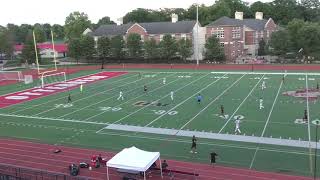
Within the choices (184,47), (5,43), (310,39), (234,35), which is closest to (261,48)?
(234,35)

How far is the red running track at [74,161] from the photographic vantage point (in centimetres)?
1789

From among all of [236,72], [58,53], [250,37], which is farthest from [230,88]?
[58,53]

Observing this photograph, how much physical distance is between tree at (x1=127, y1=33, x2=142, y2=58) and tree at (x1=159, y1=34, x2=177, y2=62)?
5046 mm

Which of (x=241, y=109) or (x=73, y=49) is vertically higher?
(x=73, y=49)

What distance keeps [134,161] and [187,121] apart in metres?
10.8

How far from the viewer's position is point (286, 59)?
65.4 m

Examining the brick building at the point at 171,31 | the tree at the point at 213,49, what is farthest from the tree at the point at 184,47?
the tree at the point at 213,49

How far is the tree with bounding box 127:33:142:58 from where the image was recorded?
70.9m

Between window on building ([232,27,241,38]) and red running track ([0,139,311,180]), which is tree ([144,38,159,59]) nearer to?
window on building ([232,27,241,38])

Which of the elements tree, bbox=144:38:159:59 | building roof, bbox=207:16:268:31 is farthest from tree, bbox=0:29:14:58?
building roof, bbox=207:16:268:31

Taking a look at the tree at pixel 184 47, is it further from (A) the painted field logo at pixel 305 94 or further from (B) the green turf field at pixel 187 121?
(A) the painted field logo at pixel 305 94

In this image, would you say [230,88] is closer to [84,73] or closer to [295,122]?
[295,122]

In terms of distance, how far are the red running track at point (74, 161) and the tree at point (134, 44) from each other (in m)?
47.8

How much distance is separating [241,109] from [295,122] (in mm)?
5119
